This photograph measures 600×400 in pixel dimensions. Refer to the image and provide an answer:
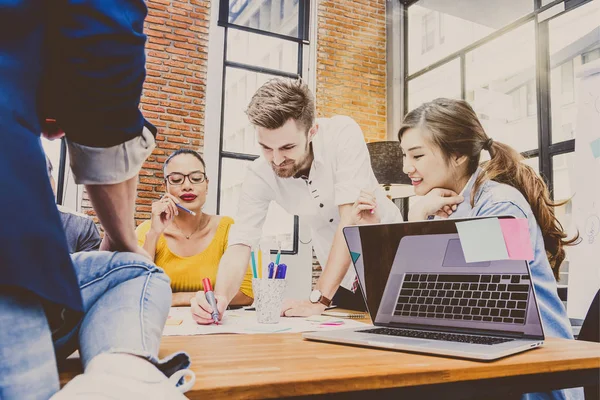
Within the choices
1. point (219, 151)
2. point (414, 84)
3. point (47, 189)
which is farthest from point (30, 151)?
point (414, 84)

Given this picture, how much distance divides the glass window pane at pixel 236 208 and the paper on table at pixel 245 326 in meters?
3.55

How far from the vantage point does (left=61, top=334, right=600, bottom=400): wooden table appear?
617mm

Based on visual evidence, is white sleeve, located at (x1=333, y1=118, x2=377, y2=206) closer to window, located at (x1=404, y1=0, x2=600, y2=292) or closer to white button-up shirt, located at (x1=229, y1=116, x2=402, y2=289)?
white button-up shirt, located at (x1=229, y1=116, x2=402, y2=289)

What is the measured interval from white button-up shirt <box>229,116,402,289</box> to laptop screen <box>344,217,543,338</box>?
2.99 feet

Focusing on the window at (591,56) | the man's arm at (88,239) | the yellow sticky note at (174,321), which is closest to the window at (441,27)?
the window at (591,56)

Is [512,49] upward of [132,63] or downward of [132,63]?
upward

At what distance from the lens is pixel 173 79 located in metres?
4.87

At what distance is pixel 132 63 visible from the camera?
21.6 inches

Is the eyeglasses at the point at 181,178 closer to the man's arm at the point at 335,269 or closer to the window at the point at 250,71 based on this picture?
the man's arm at the point at 335,269

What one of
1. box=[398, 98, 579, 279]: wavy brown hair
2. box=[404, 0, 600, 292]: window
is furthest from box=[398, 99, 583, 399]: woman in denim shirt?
box=[404, 0, 600, 292]: window

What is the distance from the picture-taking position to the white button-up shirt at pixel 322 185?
6.73 feet

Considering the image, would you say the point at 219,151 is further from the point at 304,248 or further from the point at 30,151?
Result: the point at 30,151

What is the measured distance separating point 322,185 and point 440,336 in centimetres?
136

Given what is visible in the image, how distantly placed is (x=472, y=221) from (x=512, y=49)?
4241 millimetres
